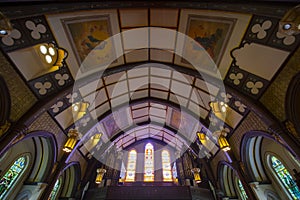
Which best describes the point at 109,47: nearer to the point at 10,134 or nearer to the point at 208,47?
the point at 208,47

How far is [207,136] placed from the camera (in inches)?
369

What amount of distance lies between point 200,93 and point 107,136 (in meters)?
7.51

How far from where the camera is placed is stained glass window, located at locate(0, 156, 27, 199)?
6.34m

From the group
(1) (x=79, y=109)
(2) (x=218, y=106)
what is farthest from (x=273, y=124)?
(1) (x=79, y=109)

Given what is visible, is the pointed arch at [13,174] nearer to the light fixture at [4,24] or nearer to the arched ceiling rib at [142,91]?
the arched ceiling rib at [142,91]

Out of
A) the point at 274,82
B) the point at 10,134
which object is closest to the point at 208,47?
the point at 274,82

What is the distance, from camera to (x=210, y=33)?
17.1ft

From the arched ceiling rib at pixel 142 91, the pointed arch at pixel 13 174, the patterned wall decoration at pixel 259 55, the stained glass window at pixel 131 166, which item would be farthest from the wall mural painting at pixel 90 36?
the stained glass window at pixel 131 166

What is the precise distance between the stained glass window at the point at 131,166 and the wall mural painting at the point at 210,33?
36.6 ft

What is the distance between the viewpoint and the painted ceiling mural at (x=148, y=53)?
4520 mm

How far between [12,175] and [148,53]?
7939 mm

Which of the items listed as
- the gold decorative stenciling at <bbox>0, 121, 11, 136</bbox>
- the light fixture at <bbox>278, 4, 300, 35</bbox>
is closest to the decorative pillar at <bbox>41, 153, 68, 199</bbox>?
the gold decorative stenciling at <bbox>0, 121, 11, 136</bbox>

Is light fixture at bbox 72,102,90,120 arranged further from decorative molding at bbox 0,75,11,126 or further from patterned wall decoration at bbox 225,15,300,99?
patterned wall decoration at bbox 225,15,300,99

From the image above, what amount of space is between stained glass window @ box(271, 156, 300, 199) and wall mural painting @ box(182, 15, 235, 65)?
5.35m
